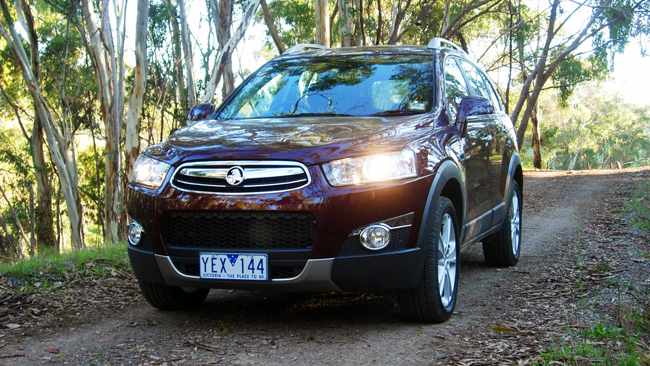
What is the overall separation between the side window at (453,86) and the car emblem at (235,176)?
172 centimetres

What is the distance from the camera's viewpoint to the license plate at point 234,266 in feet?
12.8

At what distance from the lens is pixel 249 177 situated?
386 cm

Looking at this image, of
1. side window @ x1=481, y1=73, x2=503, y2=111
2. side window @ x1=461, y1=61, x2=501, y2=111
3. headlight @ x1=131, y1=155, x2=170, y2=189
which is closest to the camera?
headlight @ x1=131, y1=155, x2=170, y2=189

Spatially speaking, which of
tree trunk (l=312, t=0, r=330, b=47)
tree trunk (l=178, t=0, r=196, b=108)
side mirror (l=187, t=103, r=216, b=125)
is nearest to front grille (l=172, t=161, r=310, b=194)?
side mirror (l=187, t=103, r=216, b=125)

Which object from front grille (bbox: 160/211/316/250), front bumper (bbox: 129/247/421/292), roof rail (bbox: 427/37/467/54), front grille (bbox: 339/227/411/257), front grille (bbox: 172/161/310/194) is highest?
roof rail (bbox: 427/37/467/54)

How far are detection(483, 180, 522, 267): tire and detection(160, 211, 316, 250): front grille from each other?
3.01m

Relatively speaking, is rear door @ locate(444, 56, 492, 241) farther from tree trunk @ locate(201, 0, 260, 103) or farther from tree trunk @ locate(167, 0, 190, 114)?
tree trunk @ locate(167, 0, 190, 114)

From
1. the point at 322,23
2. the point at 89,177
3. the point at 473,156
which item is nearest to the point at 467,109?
the point at 473,156

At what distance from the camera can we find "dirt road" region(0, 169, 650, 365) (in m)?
3.75

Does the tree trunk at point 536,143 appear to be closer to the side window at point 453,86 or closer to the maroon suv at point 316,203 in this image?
the side window at point 453,86

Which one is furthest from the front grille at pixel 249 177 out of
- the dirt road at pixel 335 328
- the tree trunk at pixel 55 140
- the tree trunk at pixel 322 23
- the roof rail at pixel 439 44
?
the tree trunk at pixel 55 140

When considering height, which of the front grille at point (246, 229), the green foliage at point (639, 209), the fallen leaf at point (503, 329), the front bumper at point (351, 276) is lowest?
the green foliage at point (639, 209)

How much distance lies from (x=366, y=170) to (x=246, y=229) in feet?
2.43

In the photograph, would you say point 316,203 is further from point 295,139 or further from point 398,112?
point 398,112
